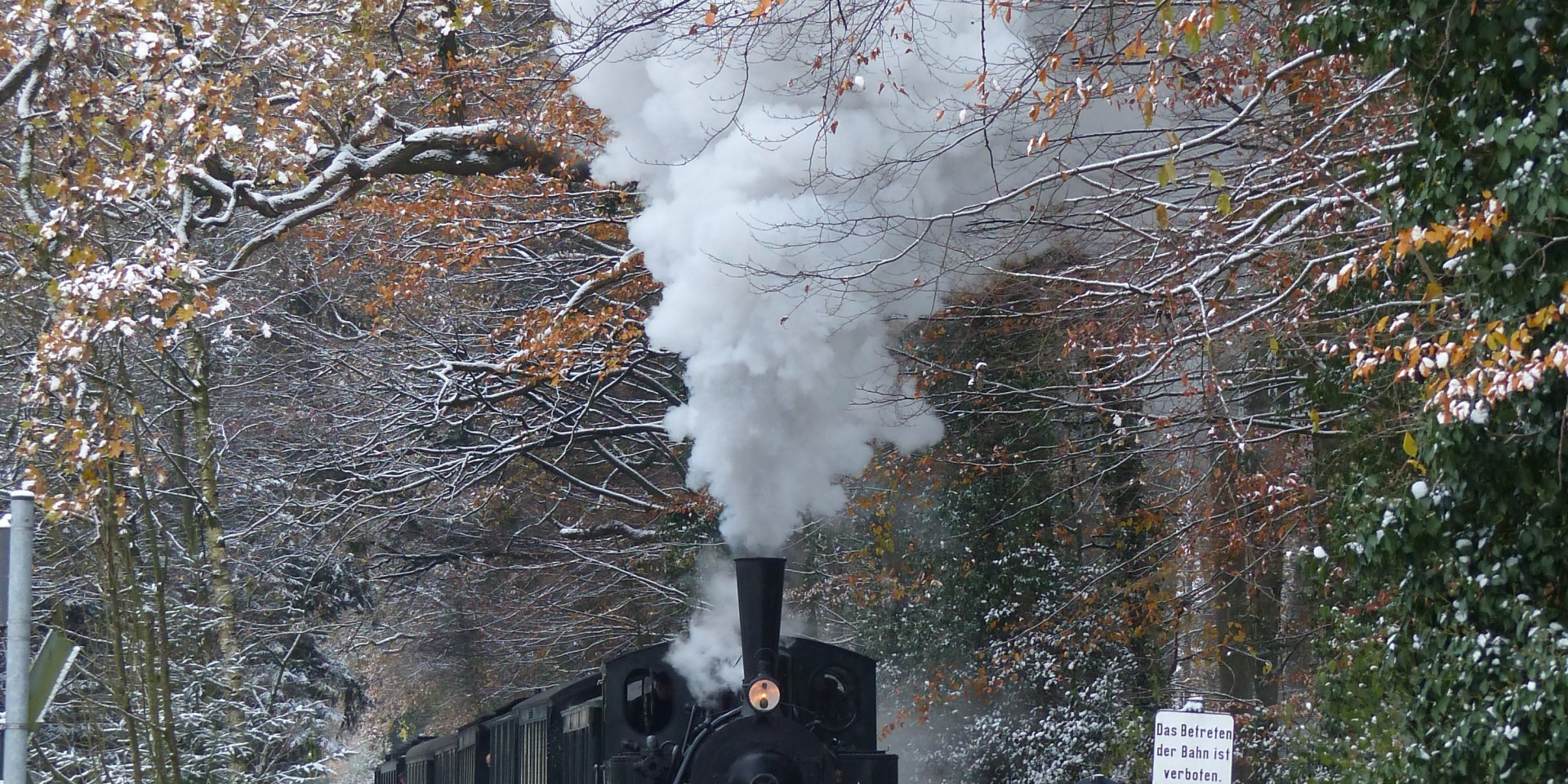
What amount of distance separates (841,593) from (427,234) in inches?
245

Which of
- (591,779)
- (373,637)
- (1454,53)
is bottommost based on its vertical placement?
(591,779)

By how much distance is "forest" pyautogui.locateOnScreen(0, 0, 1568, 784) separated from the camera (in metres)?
6.63

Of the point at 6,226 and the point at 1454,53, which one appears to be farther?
the point at 6,226

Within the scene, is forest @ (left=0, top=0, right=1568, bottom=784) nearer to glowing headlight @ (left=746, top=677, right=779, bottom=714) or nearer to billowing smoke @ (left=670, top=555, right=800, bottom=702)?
billowing smoke @ (left=670, top=555, right=800, bottom=702)

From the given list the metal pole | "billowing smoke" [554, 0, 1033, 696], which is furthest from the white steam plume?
the metal pole

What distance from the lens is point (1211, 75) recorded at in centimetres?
899

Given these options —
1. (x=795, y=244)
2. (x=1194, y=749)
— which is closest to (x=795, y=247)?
(x=795, y=244)

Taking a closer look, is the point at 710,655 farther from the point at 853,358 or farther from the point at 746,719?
the point at 853,358

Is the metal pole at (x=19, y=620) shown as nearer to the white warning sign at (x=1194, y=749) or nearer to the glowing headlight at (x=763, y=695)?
the glowing headlight at (x=763, y=695)

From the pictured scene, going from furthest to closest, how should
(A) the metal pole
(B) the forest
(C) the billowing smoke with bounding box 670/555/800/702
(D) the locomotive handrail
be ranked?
(C) the billowing smoke with bounding box 670/555/800/702
(D) the locomotive handrail
(B) the forest
(A) the metal pole

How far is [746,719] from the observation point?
7.89 meters

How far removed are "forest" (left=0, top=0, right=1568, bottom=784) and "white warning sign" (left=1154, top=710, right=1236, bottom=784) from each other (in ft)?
3.34

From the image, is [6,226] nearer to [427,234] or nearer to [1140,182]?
[427,234]

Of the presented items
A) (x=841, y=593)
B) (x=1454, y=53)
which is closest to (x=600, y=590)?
(x=841, y=593)
